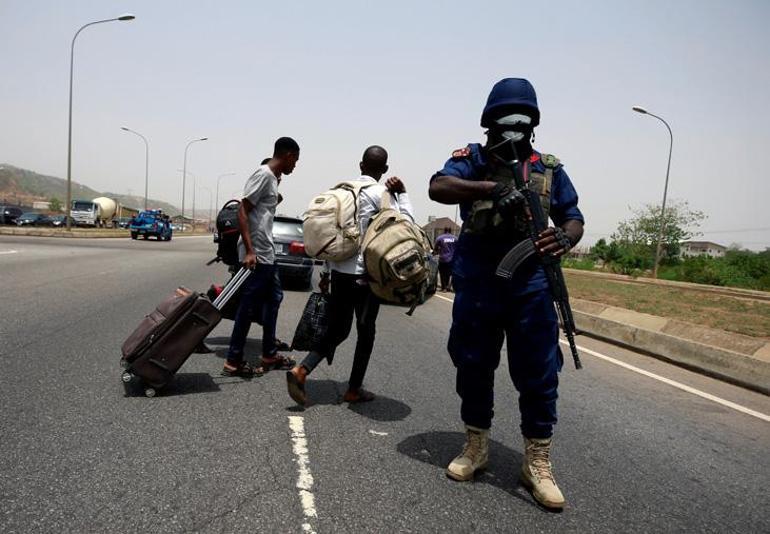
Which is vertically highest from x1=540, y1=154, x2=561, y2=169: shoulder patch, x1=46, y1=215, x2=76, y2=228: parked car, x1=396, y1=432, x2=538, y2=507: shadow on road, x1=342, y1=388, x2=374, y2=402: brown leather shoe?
x1=540, y1=154, x2=561, y2=169: shoulder patch

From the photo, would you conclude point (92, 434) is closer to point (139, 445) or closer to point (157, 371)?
point (139, 445)

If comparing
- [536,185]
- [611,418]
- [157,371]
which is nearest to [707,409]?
[611,418]

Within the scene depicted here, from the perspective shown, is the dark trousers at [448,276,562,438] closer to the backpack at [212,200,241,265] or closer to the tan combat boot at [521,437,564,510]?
the tan combat boot at [521,437,564,510]

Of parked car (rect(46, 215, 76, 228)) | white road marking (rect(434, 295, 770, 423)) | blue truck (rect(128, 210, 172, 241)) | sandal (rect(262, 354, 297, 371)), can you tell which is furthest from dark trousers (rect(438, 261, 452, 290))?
parked car (rect(46, 215, 76, 228))

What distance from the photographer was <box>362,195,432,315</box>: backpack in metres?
3.54

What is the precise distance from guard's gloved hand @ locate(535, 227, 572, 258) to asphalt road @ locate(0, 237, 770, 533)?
1.21m

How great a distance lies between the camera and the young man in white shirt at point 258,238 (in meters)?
4.53

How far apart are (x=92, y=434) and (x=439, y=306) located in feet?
28.8

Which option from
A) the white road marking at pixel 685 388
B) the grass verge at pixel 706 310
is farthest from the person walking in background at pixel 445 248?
the white road marking at pixel 685 388

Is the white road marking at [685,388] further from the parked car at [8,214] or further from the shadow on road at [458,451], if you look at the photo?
the parked car at [8,214]

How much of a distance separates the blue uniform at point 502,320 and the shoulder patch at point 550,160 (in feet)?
0.09

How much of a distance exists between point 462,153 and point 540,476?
1.66 m

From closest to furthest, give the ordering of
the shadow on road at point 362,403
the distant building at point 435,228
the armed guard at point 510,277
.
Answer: the armed guard at point 510,277 < the shadow on road at point 362,403 < the distant building at point 435,228

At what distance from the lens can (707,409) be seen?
4.92 metres
